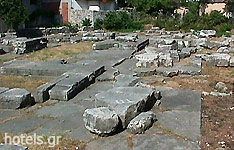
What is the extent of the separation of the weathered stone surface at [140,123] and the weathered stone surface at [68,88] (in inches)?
85.9

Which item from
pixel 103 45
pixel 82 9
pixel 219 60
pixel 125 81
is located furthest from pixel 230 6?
pixel 125 81

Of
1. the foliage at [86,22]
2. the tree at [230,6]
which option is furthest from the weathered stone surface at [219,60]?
the tree at [230,6]

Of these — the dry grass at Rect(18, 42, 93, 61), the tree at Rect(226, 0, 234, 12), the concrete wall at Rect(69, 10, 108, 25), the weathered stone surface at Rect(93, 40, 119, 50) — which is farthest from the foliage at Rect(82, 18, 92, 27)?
the tree at Rect(226, 0, 234, 12)

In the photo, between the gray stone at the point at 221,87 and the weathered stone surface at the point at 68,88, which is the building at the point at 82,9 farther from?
the gray stone at the point at 221,87

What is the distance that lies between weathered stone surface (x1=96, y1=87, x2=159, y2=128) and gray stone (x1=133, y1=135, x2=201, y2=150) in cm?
48

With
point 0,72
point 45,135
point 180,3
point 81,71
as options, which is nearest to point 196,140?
point 45,135

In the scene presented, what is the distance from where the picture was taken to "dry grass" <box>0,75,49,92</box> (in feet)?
27.6

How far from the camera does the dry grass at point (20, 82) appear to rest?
27.6 feet

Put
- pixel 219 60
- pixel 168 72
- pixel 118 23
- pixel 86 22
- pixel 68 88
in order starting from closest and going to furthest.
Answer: pixel 68 88 → pixel 168 72 → pixel 219 60 → pixel 118 23 → pixel 86 22

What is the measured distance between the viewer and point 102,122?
5.08 metres

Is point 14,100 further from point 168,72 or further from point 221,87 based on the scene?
point 221,87

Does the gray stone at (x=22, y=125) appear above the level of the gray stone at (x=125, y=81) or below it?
below

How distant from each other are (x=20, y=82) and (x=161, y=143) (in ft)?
17.0

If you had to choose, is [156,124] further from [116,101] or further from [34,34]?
[34,34]
